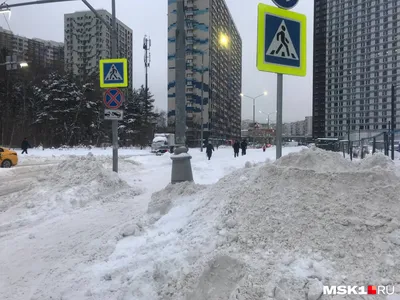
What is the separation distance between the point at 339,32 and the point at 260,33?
140 metres

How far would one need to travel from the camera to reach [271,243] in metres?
3.69

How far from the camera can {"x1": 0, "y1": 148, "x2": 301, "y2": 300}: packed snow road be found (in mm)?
4109

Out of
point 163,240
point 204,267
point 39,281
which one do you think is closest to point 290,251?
point 204,267

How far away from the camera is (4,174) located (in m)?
16.3

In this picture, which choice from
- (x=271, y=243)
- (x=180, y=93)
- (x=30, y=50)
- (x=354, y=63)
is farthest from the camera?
(x=354, y=63)

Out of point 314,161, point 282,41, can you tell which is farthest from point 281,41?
point 314,161

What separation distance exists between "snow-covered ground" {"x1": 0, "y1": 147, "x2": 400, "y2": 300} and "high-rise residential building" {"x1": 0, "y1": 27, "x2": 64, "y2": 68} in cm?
5069

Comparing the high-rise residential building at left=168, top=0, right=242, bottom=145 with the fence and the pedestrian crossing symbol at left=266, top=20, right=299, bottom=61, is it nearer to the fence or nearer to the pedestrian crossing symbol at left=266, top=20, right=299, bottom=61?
the fence

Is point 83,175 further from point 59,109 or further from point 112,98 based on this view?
point 59,109

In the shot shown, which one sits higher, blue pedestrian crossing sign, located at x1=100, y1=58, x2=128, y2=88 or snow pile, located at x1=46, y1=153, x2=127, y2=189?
blue pedestrian crossing sign, located at x1=100, y1=58, x2=128, y2=88

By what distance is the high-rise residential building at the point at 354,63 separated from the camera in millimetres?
114938

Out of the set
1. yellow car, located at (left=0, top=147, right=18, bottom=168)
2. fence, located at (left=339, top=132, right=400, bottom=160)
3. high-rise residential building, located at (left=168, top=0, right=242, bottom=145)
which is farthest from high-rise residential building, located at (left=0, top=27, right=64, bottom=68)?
fence, located at (left=339, top=132, right=400, bottom=160)

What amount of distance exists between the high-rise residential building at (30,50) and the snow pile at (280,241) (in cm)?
5194

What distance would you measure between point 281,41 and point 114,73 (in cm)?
770
